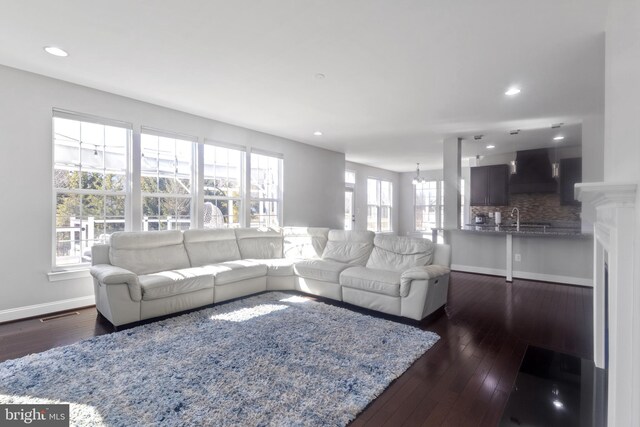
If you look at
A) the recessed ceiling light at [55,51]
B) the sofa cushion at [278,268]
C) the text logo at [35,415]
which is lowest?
the text logo at [35,415]

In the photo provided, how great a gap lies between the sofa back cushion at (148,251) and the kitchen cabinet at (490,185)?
646 centimetres

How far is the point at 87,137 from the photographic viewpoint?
12.7 feet

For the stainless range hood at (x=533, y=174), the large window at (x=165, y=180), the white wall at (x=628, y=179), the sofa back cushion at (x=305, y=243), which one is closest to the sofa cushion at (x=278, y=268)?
the sofa back cushion at (x=305, y=243)

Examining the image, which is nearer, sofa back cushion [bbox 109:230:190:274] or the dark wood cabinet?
sofa back cushion [bbox 109:230:190:274]

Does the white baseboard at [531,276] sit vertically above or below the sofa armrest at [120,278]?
below

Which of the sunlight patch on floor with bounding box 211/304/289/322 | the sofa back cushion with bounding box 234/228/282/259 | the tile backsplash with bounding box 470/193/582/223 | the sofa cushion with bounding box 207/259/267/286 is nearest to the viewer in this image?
the sunlight patch on floor with bounding box 211/304/289/322

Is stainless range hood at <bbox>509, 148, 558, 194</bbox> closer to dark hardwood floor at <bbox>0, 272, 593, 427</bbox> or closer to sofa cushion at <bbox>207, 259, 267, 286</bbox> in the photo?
dark hardwood floor at <bbox>0, 272, 593, 427</bbox>

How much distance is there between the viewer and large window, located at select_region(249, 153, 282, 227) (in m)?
5.78

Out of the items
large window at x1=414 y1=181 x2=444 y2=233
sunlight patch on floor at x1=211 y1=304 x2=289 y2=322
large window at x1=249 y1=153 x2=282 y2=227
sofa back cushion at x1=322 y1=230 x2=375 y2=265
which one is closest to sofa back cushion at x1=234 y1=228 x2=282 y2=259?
large window at x1=249 y1=153 x2=282 y2=227

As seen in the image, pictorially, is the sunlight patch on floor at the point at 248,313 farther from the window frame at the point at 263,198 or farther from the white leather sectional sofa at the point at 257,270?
the window frame at the point at 263,198

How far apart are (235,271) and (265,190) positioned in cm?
229

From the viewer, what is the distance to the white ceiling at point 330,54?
Result: 2.25 meters

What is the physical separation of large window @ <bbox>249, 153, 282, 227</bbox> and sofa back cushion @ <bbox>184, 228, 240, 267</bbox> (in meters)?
0.99

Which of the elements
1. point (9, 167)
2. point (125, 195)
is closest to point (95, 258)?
point (125, 195)
